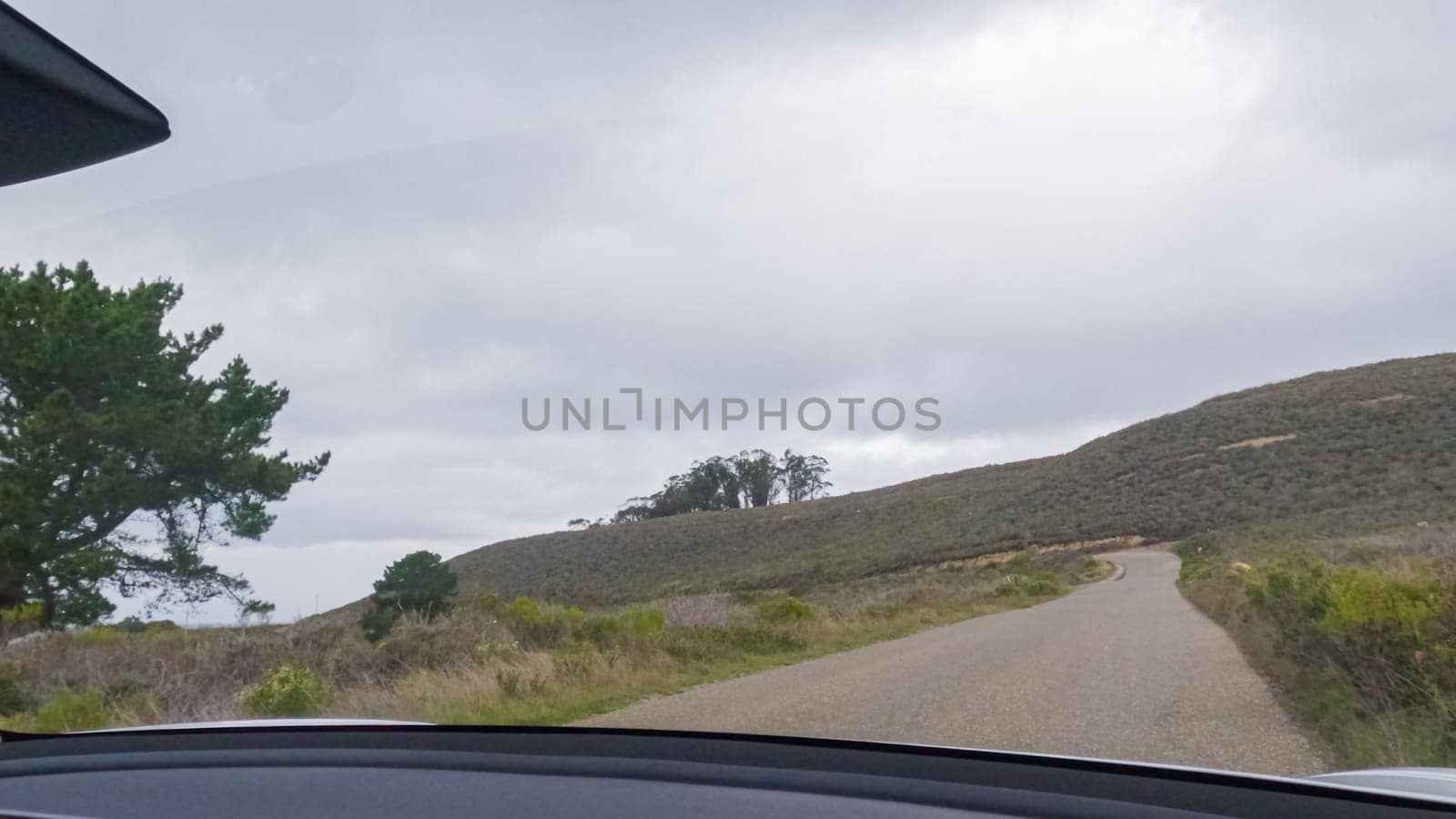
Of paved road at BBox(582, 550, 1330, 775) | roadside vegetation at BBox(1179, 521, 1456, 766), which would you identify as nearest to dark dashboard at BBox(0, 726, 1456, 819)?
paved road at BBox(582, 550, 1330, 775)

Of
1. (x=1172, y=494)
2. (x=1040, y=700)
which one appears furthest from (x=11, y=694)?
(x=1172, y=494)

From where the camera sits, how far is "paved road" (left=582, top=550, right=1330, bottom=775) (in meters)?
5.61

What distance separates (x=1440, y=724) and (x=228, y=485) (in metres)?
5.86

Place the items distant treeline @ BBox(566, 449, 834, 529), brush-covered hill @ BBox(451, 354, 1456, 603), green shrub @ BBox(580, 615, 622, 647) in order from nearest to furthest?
distant treeline @ BBox(566, 449, 834, 529)
brush-covered hill @ BBox(451, 354, 1456, 603)
green shrub @ BBox(580, 615, 622, 647)

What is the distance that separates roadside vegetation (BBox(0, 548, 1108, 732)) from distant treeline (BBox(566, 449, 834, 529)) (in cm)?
126

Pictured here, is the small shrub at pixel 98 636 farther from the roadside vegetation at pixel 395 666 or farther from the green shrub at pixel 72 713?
the green shrub at pixel 72 713

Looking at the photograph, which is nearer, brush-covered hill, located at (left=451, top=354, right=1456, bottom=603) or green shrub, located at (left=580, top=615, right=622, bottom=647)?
brush-covered hill, located at (left=451, top=354, right=1456, bottom=603)

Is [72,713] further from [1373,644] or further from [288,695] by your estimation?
[1373,644]

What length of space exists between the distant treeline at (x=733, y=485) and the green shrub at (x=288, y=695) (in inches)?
89.3

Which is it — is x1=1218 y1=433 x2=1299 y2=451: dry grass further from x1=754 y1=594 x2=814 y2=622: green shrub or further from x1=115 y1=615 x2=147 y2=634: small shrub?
x1=115 y1=615 x2=147 y2=634: small shrub

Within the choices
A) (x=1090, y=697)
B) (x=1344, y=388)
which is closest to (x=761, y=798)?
(x=1090, y=697)

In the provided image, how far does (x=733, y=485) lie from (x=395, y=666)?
349cm

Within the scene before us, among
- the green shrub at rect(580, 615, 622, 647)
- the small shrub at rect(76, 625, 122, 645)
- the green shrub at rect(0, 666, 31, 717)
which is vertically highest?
the small shrub at rect(76, 625, 122, 645)

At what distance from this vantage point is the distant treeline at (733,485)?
17.0ft
